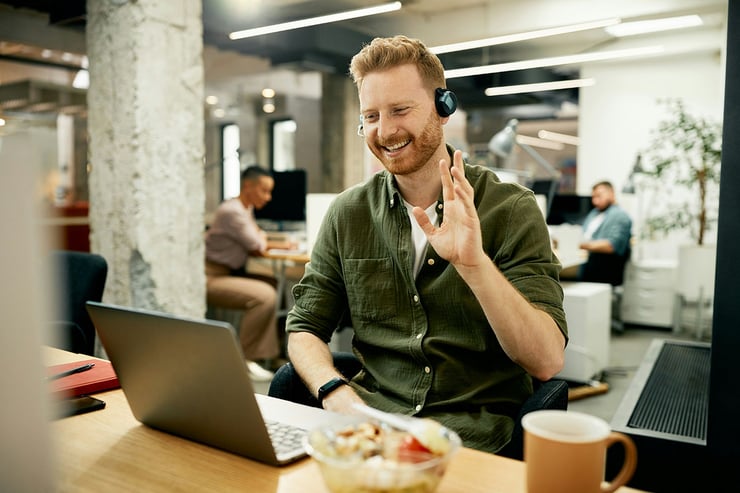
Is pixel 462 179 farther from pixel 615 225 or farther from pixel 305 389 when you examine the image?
pixel 615 225

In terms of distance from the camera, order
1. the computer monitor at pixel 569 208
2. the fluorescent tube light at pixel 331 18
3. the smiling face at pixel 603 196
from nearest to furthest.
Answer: the fluorescent tube light at pixel 331 18 → the smiling face at pixel 603 196 → the computer monitor at pixel 569 208

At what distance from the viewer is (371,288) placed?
1.57m

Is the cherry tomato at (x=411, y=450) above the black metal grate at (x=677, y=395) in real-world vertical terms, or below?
above

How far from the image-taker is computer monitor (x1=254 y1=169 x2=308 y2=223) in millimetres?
6129

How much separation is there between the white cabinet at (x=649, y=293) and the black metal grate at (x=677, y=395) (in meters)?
1.94

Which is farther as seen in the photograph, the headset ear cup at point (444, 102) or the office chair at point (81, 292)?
the office chair at point (81, 292)

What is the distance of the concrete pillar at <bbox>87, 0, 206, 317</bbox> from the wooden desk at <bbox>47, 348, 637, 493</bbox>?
102 inches

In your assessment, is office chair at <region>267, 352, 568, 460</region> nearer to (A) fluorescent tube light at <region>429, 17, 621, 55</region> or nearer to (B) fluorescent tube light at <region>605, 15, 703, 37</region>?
(A) fluorescent tube light at <region>429, 17, 621, 55</region>

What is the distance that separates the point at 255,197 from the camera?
5152 millimetres

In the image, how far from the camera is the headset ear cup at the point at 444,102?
62.4 inches

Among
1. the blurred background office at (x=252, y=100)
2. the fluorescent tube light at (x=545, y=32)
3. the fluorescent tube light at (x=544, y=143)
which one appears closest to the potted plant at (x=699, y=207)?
the blurred background office at (x=252, y=100)

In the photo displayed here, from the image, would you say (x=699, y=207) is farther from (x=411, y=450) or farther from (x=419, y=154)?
(x=411, y=450)

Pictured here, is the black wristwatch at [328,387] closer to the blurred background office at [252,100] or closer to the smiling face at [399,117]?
the smiling face at [399,117]

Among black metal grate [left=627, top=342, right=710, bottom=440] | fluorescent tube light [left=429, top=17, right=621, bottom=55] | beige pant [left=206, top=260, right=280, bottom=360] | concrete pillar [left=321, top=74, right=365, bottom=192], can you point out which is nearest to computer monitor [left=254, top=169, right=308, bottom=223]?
beige pant [left=206, top=260, right=280, bottom=360]
